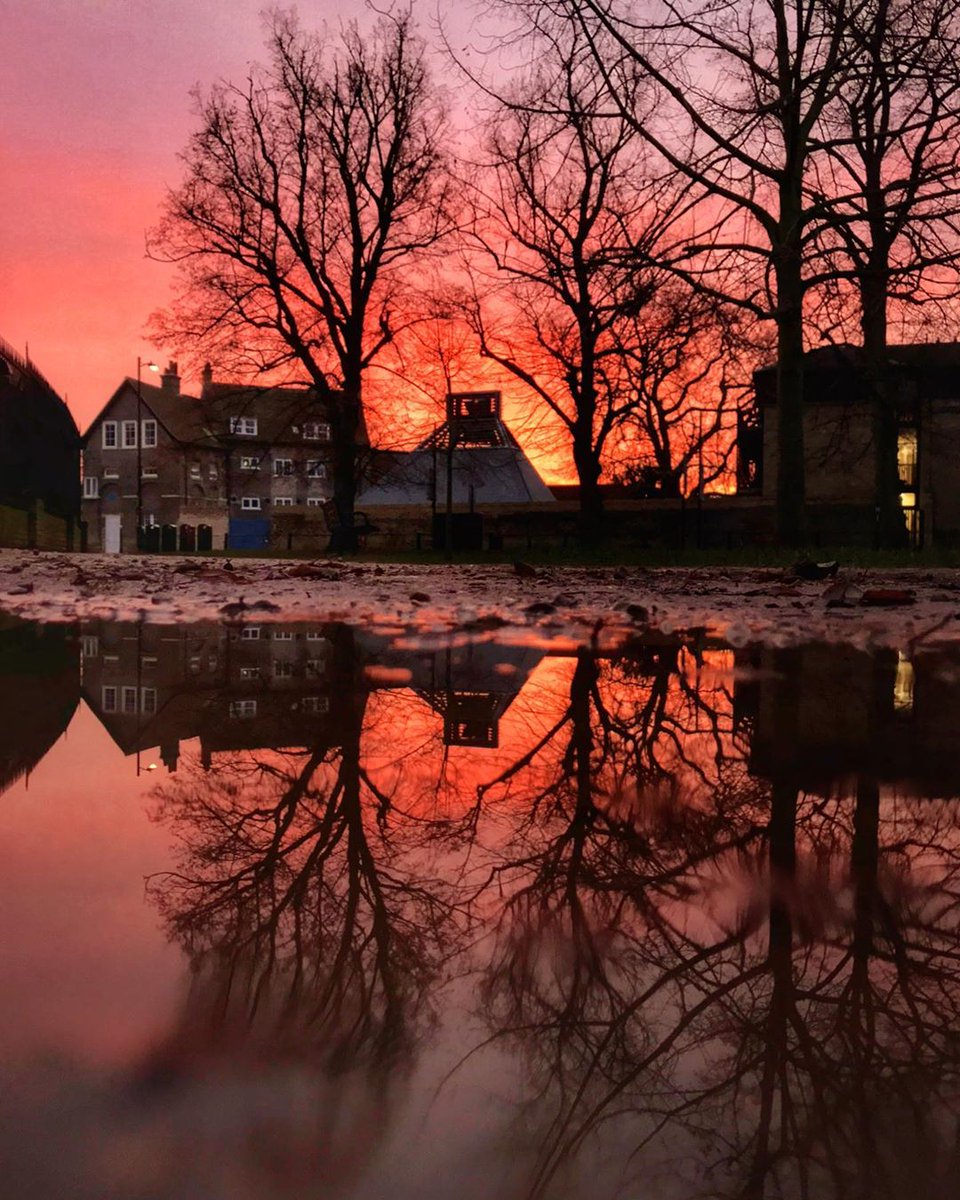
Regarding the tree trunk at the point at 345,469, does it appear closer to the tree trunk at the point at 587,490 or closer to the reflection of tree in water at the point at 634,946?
the tree trunk at the point at 587,490

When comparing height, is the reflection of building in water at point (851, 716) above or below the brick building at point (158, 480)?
below

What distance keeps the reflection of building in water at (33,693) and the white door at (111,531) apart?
68411 mm

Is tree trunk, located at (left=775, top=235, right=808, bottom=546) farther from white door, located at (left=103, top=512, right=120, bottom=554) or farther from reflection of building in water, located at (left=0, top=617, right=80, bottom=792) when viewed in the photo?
white door, located at (left=103, top=512, right=120, bottom=554)

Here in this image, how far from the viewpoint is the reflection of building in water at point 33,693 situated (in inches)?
83.8

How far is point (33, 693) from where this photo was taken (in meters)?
2.97

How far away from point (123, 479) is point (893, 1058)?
241ft

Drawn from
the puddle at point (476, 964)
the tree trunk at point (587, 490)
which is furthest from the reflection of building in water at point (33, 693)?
the tree trunk at point (587, 490)

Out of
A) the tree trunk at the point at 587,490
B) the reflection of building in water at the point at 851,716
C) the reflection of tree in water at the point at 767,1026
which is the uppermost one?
the tree trunk at the point at 587,490

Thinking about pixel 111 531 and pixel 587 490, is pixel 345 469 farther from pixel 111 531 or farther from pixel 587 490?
pixel 111 531

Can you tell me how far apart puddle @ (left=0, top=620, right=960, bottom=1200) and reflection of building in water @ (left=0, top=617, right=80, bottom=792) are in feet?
0.11

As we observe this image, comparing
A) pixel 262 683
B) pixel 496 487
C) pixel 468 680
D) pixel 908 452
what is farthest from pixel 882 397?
pixel 496 487

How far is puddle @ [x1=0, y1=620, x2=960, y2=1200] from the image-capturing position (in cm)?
79

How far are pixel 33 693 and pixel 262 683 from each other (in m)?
0.62

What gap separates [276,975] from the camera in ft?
3.51
